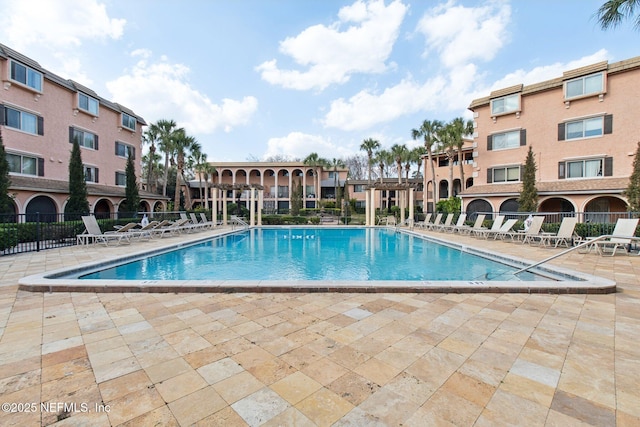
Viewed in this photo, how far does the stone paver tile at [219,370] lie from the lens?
2.46m

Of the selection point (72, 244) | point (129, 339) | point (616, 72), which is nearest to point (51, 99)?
point (72, 244)

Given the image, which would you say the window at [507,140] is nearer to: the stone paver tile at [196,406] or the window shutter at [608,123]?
the window shutter at [608,123]

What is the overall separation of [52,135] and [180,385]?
74.5ft

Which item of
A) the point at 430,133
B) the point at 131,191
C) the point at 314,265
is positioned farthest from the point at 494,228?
the point at 131,191

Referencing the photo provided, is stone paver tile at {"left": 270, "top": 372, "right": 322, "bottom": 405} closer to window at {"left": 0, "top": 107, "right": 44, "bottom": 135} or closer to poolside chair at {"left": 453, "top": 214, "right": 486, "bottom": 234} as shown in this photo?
poolside chair at {"left": 453, "top": 214, "right": 486, "bottom": 234}

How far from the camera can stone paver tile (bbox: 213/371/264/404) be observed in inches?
87.4

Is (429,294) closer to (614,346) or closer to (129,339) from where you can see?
(614,346)

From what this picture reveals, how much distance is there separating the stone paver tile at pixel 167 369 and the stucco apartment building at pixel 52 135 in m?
15.5

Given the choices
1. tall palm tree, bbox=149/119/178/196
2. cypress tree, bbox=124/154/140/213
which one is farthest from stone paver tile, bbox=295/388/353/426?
tall palm tree, bbox=149/119/178/196

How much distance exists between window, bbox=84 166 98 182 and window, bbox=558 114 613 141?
30.7 metres

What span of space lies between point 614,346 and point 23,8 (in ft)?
56.2

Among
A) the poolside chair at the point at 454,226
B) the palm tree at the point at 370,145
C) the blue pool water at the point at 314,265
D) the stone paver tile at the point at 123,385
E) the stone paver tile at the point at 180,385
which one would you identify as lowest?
the blue pool water at the point at 314,265

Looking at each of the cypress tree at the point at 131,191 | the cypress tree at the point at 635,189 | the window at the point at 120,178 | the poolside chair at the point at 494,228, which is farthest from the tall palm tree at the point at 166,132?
the cypress tree at the point at 635,189

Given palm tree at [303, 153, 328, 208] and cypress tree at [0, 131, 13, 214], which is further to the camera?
palm tree at [303, 153, 328, 208]
